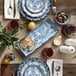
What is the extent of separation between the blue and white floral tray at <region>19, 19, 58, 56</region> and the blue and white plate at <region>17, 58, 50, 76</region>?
5 cm

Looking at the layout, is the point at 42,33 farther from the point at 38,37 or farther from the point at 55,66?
the point at 55,66

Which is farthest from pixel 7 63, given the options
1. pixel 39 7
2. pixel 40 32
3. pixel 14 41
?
pixel 39 7

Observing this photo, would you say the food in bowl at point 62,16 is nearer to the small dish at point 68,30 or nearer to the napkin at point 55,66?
the small dish at point 68,30

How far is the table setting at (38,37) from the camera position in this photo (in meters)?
1.53

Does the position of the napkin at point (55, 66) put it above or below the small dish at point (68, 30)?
below

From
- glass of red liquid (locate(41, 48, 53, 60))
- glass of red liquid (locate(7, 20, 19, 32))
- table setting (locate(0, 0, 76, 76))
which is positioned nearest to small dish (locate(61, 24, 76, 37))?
table setting (locate(0, 0, 76, 76))

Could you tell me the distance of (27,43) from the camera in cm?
154

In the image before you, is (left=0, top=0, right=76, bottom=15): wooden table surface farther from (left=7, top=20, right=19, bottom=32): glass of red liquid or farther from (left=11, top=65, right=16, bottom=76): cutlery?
(left=11, top=65, right=16, bottom=76): cutlery

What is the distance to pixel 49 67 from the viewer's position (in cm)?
157

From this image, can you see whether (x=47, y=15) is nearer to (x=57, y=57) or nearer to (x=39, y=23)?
(x=39, y=23)

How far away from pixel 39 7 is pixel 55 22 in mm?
118

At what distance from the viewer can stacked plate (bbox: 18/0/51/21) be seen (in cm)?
154

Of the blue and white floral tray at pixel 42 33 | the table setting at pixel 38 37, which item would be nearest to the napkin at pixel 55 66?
the table setting at pixel 38 37

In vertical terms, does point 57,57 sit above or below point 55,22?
below
